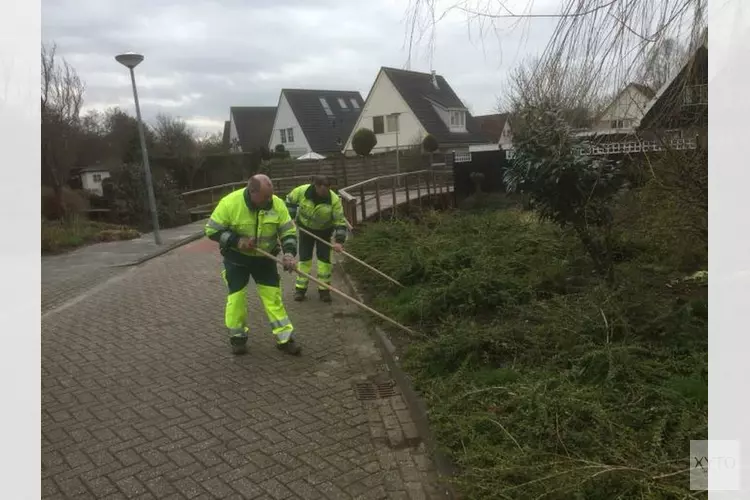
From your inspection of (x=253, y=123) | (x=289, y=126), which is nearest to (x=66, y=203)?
(x=289, y=126)

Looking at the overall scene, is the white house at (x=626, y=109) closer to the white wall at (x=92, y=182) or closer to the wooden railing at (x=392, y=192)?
the wooden railing at (x=392, y=192)

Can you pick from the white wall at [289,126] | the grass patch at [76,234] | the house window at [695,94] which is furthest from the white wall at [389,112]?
the house window at [695,94]

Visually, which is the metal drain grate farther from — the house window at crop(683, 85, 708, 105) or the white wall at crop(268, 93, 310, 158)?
the white wall at crop(268, 93, 310, 158)

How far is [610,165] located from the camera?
18.5 ft

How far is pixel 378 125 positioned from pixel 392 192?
870 inches

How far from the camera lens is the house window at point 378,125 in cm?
3494

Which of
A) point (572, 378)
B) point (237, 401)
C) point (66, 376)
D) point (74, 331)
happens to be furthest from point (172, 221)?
point (572, 378)

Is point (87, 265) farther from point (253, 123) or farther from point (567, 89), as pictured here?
point (253, 123)

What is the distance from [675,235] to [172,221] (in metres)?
15.7

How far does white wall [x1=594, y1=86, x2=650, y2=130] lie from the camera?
3510 mm

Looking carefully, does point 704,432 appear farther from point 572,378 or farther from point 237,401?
point 237,401

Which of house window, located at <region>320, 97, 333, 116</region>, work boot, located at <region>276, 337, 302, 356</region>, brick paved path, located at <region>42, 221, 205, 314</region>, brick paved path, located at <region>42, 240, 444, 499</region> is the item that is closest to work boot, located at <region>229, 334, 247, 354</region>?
brick paved path, located at <region>42, 240, 444, 499</region>

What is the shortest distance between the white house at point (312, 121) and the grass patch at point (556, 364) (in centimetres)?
3264

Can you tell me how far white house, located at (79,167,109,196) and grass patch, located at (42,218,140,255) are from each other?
8.50 feet
